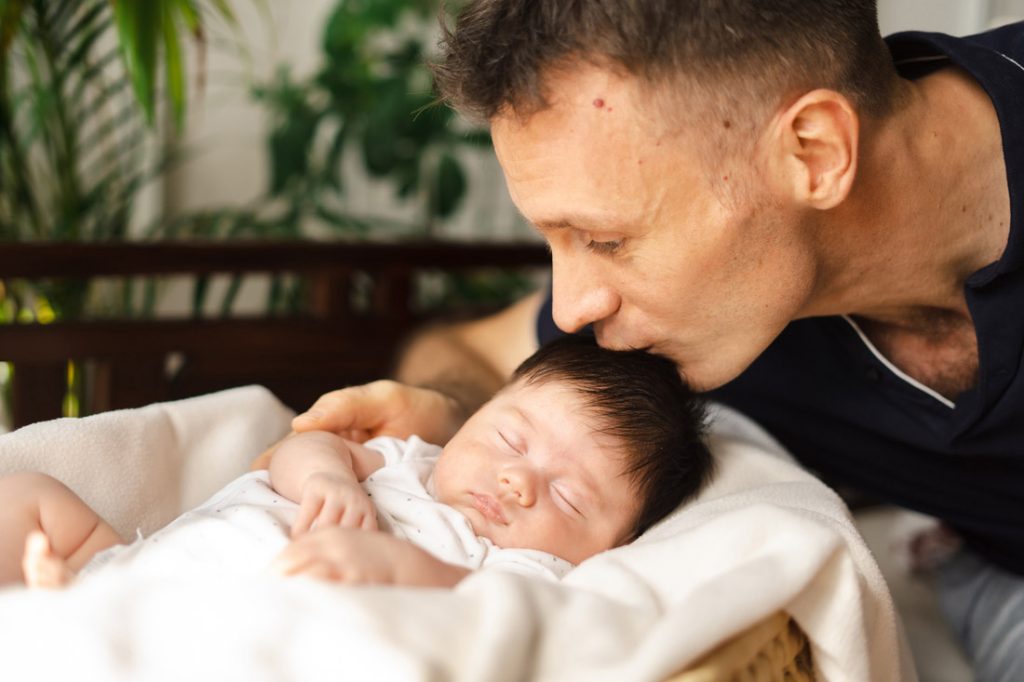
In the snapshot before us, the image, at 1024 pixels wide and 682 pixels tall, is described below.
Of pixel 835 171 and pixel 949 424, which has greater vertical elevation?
pixel 835 171

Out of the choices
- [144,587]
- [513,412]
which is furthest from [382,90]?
[144,587]

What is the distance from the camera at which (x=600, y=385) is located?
1.11 m

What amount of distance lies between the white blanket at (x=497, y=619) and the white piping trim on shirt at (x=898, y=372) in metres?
0.35

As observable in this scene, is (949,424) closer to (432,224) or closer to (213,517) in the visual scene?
(213,517)

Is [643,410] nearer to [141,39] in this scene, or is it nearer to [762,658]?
[762,658]

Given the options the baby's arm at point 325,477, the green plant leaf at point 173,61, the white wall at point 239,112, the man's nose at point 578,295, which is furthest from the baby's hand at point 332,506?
the white wall at point 239,112

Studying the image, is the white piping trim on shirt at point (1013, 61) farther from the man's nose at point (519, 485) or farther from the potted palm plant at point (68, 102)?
the potted palm plant at point (68, 102)

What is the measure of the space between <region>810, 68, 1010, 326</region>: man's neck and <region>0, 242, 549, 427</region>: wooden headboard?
83cm

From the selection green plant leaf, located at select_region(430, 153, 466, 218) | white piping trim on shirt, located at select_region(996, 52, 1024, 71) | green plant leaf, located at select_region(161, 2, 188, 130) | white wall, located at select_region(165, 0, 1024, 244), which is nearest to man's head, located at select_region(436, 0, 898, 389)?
Answer: white piping trim on shirt, located at select_region(996, 52, 1024, 71)

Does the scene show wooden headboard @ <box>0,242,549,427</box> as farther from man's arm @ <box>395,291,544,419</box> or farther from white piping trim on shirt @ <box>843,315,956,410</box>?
white piping trim on shirt @ <box>843,315,956,410</box>

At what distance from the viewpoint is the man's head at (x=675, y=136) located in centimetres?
96

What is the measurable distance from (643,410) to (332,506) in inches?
14.1

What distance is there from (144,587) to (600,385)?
1.83 ft

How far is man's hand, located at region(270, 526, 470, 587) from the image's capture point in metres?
0.75
